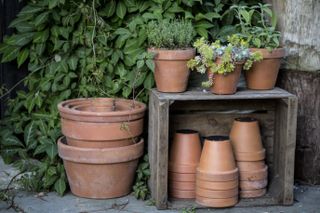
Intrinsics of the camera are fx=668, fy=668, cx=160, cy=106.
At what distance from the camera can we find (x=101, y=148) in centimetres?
392

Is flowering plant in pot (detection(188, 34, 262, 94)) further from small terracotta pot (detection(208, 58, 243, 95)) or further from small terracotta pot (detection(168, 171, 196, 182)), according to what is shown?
small terracotta pot (detection(168, 171, 196, 182))

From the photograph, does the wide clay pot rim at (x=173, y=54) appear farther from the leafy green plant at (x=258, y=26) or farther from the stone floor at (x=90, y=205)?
the stone floor at (x=90, y=205)

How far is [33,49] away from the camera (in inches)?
177

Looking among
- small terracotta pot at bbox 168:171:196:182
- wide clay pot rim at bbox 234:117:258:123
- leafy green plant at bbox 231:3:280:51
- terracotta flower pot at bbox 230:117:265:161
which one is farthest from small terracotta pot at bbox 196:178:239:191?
leafy green plant at bbox 231:3:280:51

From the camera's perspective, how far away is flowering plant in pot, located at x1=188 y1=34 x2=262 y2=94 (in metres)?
3.73

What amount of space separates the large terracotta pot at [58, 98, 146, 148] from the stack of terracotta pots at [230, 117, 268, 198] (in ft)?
A: 1.93

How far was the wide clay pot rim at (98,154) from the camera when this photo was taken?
12.8ft

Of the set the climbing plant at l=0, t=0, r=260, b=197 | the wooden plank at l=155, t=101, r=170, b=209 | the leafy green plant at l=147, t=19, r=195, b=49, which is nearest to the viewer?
the wooden plank at l=155, t=101, r=170, b=209

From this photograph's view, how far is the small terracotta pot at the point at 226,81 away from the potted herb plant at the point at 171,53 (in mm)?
178

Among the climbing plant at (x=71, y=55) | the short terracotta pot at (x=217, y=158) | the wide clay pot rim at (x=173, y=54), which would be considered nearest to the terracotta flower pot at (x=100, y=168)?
the climbing plant at (x=71, y=55)

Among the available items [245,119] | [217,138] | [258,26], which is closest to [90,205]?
[217,138]

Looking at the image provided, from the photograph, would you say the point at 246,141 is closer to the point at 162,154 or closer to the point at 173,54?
the point at 162,154

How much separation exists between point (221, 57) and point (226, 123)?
605 mm

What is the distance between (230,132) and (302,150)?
0.59m
